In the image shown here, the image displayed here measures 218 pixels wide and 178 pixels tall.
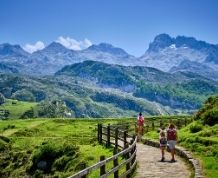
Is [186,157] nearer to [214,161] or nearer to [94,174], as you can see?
[214,161]

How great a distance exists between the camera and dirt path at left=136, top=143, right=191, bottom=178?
28516 millimetres

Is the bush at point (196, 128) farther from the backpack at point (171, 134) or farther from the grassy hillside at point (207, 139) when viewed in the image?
the backpack at point (171, 134)

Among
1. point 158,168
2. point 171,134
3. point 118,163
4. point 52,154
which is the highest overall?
point 171,134

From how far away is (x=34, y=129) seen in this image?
292 feet

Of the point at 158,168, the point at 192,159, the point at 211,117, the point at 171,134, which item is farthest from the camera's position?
the point at 211,117

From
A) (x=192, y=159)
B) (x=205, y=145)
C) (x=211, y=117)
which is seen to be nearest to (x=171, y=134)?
(x=192, y=159)

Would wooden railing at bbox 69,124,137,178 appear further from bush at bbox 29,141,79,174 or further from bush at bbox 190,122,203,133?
bush at bbox 190,122,203,133

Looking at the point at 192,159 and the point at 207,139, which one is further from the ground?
the point at 207,139

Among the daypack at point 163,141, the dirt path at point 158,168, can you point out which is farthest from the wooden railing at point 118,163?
the daypack at point 163,141

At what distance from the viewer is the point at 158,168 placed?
104ft

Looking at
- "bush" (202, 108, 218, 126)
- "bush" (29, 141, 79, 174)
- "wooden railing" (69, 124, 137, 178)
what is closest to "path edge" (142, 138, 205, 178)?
"wooden railing" (69, 124, 137, 178)

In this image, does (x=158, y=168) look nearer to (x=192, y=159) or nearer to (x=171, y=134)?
(x=192, y=159)

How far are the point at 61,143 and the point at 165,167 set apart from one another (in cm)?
2138

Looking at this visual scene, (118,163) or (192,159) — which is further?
(192,159)
